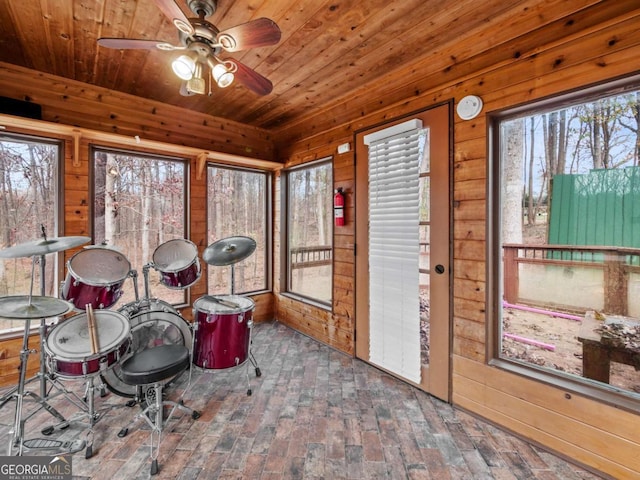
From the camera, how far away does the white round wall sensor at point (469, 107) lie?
205cm

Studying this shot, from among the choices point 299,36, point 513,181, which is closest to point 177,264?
point 299,36

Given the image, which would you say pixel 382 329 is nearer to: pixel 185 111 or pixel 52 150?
pixel 185 111

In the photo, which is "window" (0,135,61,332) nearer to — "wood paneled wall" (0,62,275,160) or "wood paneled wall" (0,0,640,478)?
"wood paneled wall" (0,0,640,478)

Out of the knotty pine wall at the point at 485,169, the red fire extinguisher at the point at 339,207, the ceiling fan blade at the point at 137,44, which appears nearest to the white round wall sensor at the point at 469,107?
the knotty pine wall at the point at 485,169

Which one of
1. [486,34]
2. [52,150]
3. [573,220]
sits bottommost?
[573,220]

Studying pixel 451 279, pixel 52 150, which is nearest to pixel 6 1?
pixel 52 150

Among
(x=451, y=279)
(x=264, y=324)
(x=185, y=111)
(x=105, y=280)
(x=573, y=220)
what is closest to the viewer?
(x=573, y=220)

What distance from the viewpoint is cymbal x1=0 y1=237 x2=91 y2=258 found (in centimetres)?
167

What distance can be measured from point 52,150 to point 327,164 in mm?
2722

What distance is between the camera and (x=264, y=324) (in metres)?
4.09

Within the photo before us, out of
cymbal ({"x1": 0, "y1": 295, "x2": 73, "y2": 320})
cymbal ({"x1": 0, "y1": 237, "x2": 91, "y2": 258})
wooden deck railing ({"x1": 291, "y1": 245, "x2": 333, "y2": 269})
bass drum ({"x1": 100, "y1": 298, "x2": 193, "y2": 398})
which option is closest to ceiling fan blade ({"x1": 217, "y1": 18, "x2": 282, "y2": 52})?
cymbal ({"x1": 0, "y1": 237, "x2": 91, "y2": 258})

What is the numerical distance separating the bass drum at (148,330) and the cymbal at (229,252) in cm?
58

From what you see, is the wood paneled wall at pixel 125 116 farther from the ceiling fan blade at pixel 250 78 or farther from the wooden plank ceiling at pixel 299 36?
the ceiling fan blade at pixel 250 78

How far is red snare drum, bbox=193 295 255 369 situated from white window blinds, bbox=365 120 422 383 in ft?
4.18
